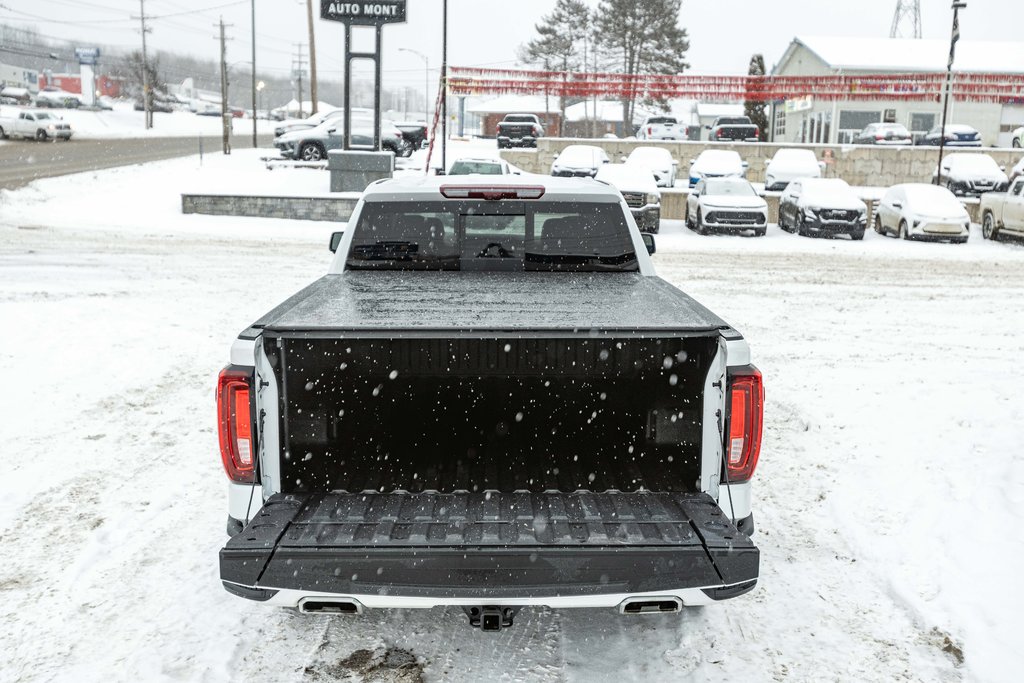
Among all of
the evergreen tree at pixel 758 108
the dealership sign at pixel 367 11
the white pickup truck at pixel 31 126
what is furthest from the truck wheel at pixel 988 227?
the white pickup truck at pixel 31 126

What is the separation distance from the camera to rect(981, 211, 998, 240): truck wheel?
2420 centimetres

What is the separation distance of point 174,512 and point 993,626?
14.4 ft

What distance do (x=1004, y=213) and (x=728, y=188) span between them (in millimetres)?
6890

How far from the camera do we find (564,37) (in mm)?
86812

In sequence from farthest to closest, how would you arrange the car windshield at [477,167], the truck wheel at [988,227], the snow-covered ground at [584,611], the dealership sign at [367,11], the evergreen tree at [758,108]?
1. the evergreen tree at [758,108]
2. the car windshield at [477,167]
3. the dealership sign at [367,11]
4. the truck wheel at [988,227]
5. the snow-covered ground at [584,611]

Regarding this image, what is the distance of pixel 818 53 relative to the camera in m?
55.9

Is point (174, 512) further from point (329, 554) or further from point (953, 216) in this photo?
point (953, 216)

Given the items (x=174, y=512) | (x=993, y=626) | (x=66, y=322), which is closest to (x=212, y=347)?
(x=66, y=322)

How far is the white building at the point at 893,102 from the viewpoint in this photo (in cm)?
5309

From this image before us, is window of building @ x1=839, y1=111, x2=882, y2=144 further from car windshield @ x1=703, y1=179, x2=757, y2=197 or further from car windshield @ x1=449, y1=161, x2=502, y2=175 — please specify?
→ car windshield @ x1=449, y1=161, x2=502, y2=175

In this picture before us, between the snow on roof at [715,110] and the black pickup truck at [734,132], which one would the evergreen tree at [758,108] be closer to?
the black pickup truck at [734,132]

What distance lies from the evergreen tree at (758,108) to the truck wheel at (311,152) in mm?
34759

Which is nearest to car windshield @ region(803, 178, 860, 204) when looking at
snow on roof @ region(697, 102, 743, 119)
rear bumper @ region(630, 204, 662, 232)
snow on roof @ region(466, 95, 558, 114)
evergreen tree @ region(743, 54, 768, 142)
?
rear bumper @ region(630, 204, 662, 232)


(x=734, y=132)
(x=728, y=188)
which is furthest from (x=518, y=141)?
(x=728, y=188)
